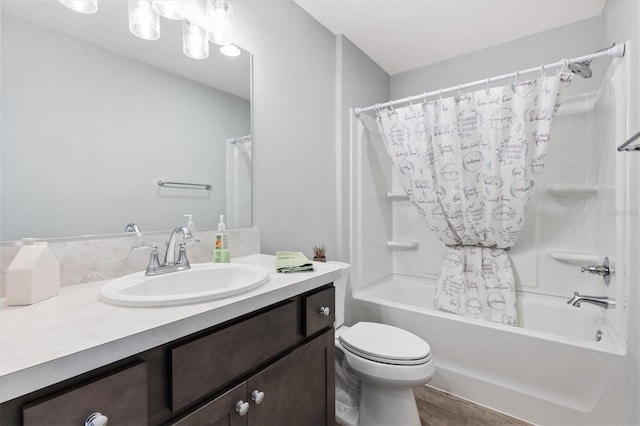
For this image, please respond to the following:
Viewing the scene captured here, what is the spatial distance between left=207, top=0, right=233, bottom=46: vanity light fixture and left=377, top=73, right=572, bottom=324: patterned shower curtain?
1324mm

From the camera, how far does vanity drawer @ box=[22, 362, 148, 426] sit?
0.47 metres

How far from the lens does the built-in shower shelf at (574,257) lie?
1.97 metres

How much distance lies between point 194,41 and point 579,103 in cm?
248

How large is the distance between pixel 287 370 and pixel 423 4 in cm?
220

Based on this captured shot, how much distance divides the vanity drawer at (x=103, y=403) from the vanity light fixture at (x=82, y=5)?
3.79 feet

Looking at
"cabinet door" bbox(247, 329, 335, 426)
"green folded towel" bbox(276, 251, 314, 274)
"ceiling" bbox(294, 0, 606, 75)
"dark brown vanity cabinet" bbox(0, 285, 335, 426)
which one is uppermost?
"ceiling" bbox(294, 0, 606, 75)

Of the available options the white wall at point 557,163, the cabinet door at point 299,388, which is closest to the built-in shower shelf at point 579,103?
the white wall at point 557,163

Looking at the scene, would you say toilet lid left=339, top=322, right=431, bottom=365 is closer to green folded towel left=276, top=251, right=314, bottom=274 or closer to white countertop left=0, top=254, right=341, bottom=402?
green folded towel left=276, top=251, right=314, bottom=274

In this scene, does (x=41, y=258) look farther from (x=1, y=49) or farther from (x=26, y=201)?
(x=1, y=49)

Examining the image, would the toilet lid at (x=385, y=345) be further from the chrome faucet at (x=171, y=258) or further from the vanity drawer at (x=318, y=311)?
the chrome faucet at (x=171, y=258)

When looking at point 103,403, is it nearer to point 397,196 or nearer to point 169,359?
point 169,359

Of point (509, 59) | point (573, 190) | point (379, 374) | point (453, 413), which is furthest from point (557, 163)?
point (379, 374)

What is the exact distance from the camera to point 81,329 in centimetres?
59

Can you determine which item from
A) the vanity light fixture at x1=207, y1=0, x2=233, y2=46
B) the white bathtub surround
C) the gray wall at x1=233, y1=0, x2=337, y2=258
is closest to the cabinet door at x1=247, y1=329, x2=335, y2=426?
the white bathtub surround
